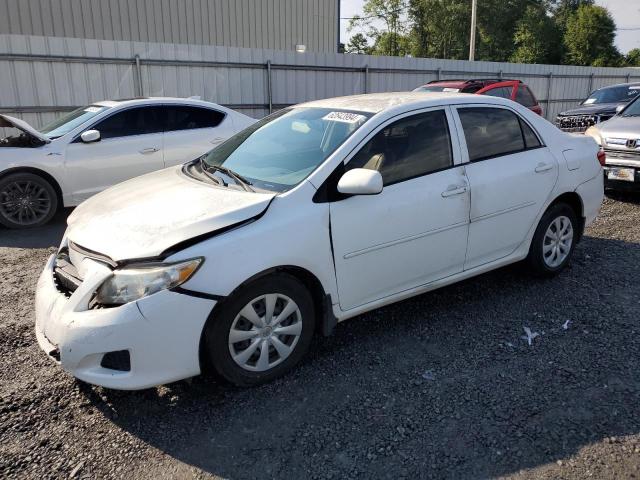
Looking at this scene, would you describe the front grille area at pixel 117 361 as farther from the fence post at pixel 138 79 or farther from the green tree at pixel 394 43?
the green tree at pixel 394 43

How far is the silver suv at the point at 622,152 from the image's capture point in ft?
24.7

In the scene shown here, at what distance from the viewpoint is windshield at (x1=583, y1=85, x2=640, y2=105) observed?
41.8 feet

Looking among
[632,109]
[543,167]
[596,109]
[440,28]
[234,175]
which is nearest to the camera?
[234,175]

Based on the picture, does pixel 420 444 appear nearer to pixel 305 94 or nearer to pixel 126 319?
pixel 126 319

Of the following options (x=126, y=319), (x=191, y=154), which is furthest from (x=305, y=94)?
(x=126, y=319)

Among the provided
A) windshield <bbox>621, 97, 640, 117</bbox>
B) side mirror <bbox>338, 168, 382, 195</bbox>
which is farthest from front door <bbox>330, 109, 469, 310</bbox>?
windshield <bbox>621, 97, 640, 117</bbox>

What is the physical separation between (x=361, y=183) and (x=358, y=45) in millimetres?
59136

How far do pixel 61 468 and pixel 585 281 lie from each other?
14.3 ft

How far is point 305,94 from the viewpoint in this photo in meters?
14.0

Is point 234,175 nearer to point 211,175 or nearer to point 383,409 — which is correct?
point 211,175

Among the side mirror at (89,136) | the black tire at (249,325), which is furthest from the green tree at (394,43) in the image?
the black tire at (249,325)

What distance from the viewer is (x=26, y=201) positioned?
687 cm

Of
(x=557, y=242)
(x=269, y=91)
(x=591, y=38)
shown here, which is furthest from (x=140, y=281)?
(x=591, y=38)

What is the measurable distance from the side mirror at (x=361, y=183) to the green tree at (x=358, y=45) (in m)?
56.6
